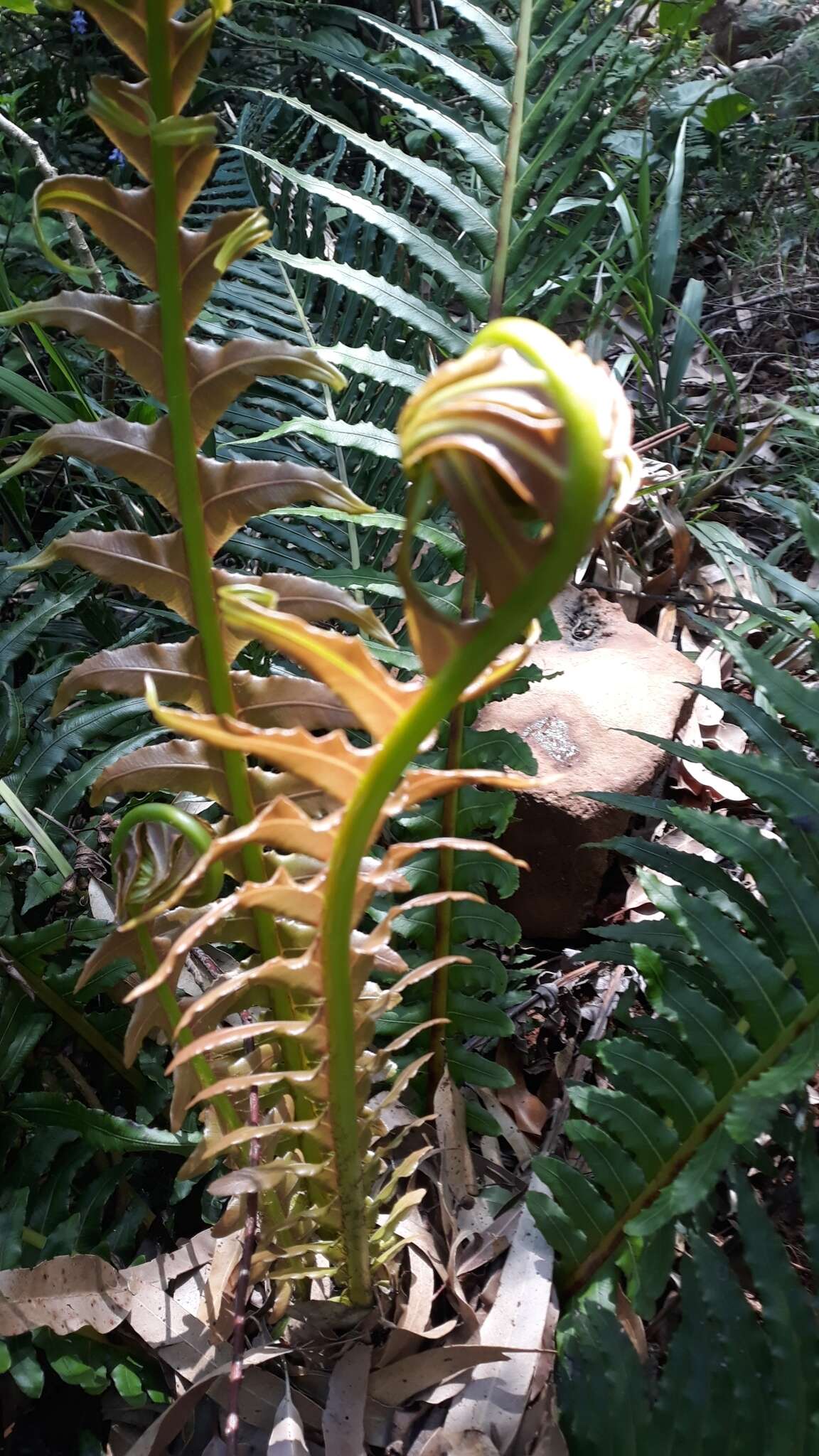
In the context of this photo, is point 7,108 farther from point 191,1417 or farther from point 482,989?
point 191,1417

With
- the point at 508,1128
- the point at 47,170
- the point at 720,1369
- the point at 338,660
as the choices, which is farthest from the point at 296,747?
the point at 47,170

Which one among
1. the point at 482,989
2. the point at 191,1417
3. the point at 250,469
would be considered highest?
the point at 250,469

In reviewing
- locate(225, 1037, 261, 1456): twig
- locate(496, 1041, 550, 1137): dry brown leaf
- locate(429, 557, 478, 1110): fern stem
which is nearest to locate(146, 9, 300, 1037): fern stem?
locate(225, 1037, 261, 1456): twig

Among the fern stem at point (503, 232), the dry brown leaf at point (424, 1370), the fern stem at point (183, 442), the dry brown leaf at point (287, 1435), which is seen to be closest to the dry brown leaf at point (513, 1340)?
the dry brown leaf at point (424, 1370)

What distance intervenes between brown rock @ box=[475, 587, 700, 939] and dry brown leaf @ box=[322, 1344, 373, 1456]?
1.98 feet

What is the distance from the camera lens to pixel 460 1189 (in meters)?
1.01

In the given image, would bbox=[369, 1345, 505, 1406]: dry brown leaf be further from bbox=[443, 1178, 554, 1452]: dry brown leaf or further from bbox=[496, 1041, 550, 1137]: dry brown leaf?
bbox=[496, 1041, 550, 1137]: dry brown leaf

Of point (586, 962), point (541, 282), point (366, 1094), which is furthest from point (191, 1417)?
point (541, 282)

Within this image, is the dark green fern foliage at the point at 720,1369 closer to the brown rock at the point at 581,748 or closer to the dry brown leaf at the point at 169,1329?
the dry brown leaf at the point at 169,1329

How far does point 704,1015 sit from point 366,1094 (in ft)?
0.96

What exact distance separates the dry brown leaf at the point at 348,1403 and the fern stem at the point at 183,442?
0.35m

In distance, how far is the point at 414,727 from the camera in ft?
1.24

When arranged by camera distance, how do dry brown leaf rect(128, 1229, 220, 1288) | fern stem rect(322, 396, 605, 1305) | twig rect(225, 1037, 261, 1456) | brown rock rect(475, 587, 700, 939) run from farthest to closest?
brown rock rect(475, 587, 700, 939) → dry brown leaf rect(128, 1229, 220, 1288) → twig rect(225, 1037, 261, 1456) → fern stem rect(322, 396, 605, 1305)

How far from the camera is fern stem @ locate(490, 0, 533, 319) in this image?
96cm
